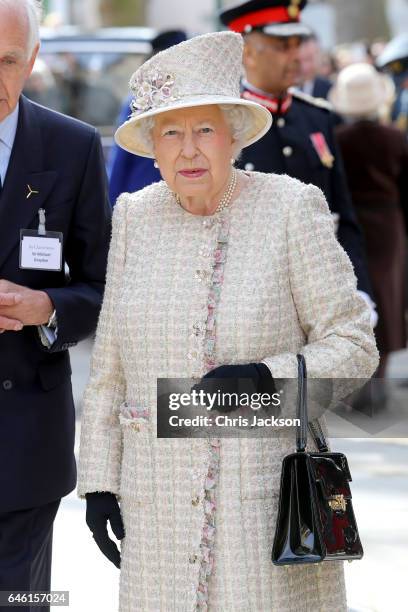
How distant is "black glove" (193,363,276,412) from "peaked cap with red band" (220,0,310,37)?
112 inches

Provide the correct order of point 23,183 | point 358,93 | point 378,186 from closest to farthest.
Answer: point 23,183
point 378,186
point 358,93

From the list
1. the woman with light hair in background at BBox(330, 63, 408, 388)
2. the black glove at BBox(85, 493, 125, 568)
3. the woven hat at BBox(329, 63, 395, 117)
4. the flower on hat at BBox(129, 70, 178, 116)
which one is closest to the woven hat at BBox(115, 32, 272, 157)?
the flower on hat at BBox(129, 70, 178, 116)

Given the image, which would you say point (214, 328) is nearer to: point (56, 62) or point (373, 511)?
point (373, 511)

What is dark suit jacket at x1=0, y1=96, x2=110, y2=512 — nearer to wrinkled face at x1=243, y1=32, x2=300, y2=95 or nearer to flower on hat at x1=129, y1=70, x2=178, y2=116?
flower on hat at x1=129, y1=70, x2=178, y2=116

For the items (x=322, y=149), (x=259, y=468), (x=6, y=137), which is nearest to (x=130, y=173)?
(x=322, y=149)

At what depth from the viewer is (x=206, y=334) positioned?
347cm

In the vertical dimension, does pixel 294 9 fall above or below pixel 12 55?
above

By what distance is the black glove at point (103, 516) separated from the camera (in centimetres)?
360

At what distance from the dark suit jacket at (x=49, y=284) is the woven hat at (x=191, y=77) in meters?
0.49

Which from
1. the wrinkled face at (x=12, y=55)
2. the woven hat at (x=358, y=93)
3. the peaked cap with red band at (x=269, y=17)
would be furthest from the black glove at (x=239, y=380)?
the woven hat at (x=358, y=93)

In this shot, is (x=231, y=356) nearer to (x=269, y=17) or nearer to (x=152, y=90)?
(x=152, y=90)

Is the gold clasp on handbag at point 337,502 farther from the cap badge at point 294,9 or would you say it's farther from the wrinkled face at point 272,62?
the cap badge at point 294,9

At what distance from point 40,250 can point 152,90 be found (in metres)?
0.59

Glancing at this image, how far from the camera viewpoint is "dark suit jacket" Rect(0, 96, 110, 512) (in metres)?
3.96
